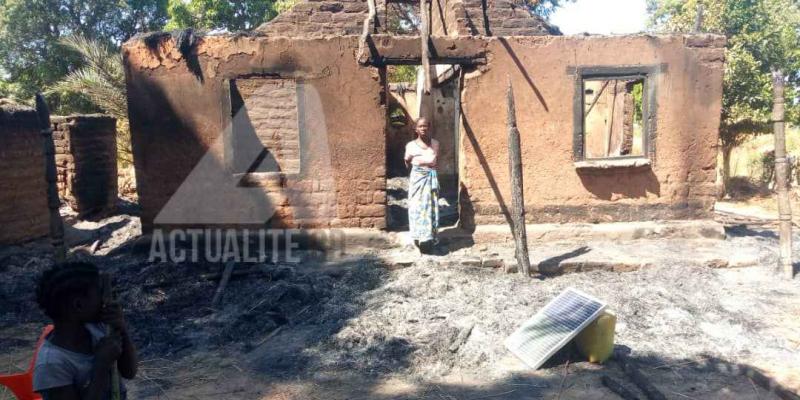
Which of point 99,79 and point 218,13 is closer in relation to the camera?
point 99,79

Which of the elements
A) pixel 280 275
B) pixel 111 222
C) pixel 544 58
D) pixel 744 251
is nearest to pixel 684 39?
pixel 544 58

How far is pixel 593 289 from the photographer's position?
5559mm

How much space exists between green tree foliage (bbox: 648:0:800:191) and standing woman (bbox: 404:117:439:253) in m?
8.54

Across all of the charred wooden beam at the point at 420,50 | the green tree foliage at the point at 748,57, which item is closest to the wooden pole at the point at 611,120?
the green tree foliage at the point at 748,57

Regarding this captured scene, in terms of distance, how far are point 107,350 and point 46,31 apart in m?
20.3

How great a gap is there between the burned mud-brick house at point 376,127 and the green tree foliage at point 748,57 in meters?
5.86

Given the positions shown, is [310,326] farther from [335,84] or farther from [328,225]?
[335,84]

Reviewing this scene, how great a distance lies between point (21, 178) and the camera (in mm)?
7461

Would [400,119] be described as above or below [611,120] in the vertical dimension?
above

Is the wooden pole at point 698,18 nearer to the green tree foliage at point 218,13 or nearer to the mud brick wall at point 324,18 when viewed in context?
the mud brick wall at point 324,18

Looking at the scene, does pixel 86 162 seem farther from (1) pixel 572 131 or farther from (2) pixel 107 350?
(2) pixel 107 350

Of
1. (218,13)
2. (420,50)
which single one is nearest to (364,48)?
(420,50)

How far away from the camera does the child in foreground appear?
202 centimetres

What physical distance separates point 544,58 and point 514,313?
335 cm
